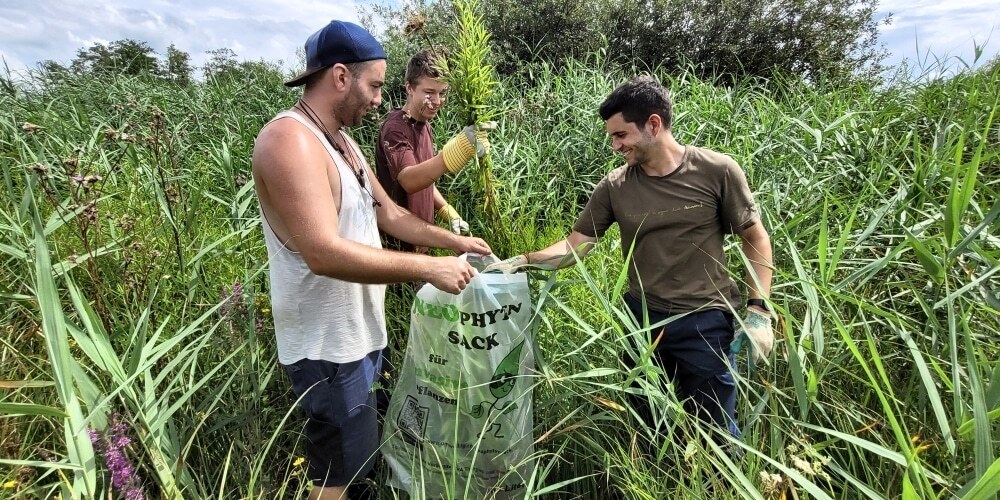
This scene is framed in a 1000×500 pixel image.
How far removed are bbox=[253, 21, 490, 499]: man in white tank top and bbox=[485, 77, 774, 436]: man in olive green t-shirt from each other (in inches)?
22.1

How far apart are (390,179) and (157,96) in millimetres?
4234

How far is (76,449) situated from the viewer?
0.97 m

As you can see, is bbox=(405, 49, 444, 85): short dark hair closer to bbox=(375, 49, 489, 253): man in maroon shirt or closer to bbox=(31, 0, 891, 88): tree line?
bbox=(375, 49, 489, 253): man in maroon shirt

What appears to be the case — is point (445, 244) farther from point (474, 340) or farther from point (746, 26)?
point (746, 26)

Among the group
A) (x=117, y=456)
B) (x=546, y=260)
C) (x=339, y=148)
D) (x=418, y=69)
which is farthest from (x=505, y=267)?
(x=418, y=69)

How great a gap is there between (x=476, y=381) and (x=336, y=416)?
0.45 metres

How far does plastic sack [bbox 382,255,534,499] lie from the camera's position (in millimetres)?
1503

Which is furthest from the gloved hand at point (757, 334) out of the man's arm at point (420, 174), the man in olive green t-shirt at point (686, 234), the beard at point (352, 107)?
the beard at point (352, 107)

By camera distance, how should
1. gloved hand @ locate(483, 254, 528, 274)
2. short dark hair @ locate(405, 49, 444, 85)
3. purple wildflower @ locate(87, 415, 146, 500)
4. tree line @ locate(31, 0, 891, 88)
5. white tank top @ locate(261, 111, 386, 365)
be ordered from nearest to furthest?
purple wildflower @ locate(87, 415, 146, 500) < white tank top @ locate(261, 111, 386, 365) < gloved hand @ locate(483, 254, 528, 274) < short dark hair @ locate(405, 49, 444, 85) < tree line @ locate(31, 0, 891, 88)

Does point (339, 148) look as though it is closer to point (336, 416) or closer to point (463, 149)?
point (463, 149)

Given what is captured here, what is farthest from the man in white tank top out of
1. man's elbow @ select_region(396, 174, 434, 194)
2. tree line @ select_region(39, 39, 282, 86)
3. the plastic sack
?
tree line @ select_region(39, 39, 282, 86)

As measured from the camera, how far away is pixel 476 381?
151 cm

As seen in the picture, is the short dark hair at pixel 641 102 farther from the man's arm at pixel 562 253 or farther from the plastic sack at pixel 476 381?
Result: the plastic sack at pixel 476 381

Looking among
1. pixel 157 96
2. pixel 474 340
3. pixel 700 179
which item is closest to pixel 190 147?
pixel 157 96
